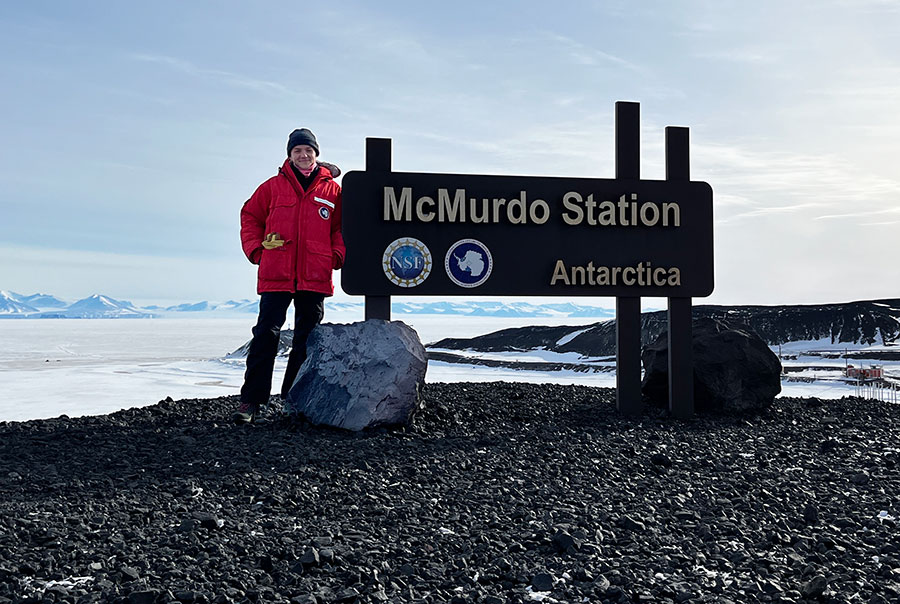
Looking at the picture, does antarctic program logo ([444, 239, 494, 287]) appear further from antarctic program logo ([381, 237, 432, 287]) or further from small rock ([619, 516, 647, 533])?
small rock ([619, 516, 647, 533])

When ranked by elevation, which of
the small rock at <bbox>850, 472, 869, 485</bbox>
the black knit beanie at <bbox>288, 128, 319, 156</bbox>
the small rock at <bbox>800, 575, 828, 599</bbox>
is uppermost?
the black knit beanie at <bbox>288, 128, 319, 156</bbox>

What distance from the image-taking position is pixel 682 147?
25.6 ft

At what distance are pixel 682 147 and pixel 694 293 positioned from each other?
157cm

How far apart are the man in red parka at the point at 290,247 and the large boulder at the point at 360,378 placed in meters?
0.59

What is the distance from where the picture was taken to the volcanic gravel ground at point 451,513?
9.87ft

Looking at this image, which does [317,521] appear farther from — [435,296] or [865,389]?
[865,389]

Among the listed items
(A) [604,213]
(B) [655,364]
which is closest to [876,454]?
(B) [655,364]

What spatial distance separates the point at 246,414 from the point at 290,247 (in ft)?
5.33

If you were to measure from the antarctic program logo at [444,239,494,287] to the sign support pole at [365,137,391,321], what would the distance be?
2.32 ft

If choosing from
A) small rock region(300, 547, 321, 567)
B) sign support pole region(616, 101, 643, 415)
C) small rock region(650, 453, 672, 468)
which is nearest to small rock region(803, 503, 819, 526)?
small rock region(650, 453, 672, 468)

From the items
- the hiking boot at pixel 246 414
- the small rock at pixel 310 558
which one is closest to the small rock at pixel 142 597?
the small rock at pixel 310 558

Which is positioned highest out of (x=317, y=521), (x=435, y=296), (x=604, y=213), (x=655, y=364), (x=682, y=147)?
(x=682, y=147)

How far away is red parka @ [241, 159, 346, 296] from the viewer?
678 cm

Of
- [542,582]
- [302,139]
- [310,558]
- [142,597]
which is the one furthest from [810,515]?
[302,139]
